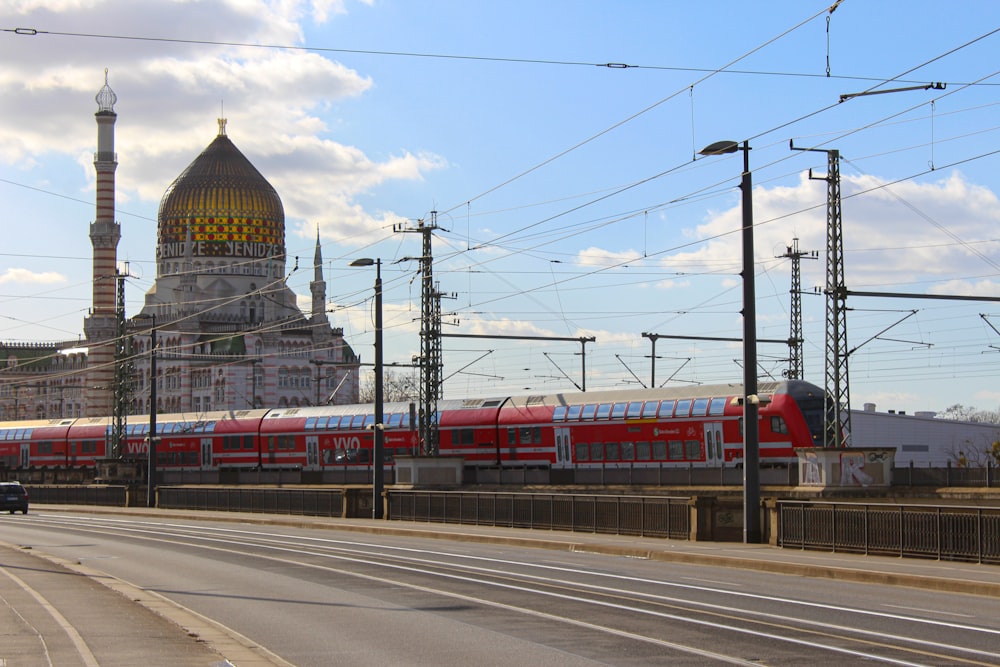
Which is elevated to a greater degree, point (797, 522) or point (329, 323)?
point (329, 323)

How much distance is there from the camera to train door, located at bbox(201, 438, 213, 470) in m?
76.1

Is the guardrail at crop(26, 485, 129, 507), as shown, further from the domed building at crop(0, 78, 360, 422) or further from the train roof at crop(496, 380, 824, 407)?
the domed building at crop(0, 78, 360, 422)

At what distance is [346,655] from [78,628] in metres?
3.76

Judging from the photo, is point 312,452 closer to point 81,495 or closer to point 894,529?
point 81,495

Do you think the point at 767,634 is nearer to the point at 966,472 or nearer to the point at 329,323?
the point at 966,472

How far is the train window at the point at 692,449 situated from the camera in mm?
48375

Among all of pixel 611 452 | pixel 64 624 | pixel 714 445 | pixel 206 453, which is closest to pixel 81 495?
pixel 206 453

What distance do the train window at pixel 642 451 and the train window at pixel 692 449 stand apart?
6.16ft

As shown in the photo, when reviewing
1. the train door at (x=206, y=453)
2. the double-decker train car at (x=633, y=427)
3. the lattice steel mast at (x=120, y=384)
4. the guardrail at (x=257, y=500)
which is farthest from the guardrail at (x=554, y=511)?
the train door at (x=206, y=453)

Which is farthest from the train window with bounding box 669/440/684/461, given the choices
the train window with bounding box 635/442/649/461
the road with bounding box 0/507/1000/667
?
the road with bounding box 0/507/1000/667

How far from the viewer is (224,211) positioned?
145250 mm

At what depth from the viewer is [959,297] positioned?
3525 cm

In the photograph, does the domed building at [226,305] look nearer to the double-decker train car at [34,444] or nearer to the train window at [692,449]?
the double-decker train car at [34,444]

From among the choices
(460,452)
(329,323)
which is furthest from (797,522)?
(329,323)
